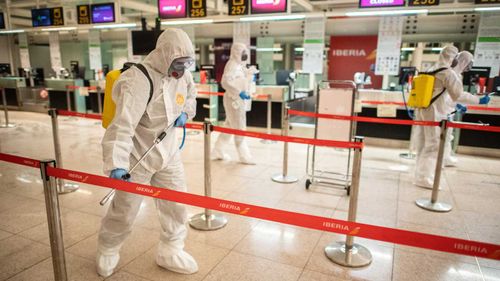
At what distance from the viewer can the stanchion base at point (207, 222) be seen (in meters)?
3.12

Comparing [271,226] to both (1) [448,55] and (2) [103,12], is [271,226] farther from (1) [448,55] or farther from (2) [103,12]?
(2) [103,12]

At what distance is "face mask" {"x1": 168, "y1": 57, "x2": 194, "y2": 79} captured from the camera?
2.18 m

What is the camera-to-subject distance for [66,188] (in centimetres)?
405

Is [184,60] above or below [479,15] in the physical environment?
below

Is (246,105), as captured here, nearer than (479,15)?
Yes

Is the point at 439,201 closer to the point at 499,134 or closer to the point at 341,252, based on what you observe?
the point at 341,252

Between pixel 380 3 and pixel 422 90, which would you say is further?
pixel 380 3

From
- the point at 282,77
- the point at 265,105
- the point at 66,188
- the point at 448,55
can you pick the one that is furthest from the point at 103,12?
the point at 448,55

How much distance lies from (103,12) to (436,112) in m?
7.59

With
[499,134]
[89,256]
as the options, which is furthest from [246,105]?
[499,134]

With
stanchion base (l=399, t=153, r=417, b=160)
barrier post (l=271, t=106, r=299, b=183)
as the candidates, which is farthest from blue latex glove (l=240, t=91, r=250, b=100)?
stanchion base (l=399, t=153, r=417, b=160)

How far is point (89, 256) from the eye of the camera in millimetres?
2643

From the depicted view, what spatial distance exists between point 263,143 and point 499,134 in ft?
13.9

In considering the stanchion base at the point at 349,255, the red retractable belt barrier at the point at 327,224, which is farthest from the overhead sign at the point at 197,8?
the red retractable belt barrier at the point at 327,224
